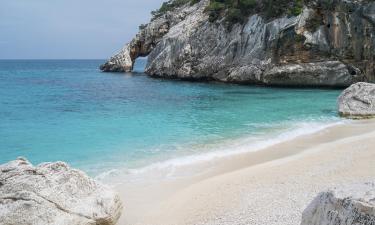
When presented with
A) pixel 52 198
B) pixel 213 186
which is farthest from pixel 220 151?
pixel 52 198

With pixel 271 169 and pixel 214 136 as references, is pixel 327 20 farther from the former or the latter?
pixel 271 169

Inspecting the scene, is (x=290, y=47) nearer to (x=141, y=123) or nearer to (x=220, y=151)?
(x=141, y=123)

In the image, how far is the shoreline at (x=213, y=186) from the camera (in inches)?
289

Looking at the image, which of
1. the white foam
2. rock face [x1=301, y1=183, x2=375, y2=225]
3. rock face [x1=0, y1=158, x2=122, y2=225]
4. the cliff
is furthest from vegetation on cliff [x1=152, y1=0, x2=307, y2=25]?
rock face [x1=301, y1=183, x2=375, y2=225]

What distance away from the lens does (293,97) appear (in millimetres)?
28578

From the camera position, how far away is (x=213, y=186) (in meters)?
8.94

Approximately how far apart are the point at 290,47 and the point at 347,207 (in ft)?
106

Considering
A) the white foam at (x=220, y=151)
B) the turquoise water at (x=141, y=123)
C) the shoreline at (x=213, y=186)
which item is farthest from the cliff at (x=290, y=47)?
the shoreline at (x=213, y=186)

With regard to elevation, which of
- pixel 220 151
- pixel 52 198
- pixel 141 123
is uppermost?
pixel 52 198

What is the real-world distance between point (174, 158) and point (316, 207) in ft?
25.7

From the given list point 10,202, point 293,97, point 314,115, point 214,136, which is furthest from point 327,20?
point 10,202

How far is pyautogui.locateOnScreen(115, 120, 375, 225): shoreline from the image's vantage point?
7.34 metres

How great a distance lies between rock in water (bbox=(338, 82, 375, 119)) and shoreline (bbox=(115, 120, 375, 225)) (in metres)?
5.66

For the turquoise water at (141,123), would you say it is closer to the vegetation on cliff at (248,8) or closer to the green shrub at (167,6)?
the vegetation on cliff at (248,8)
